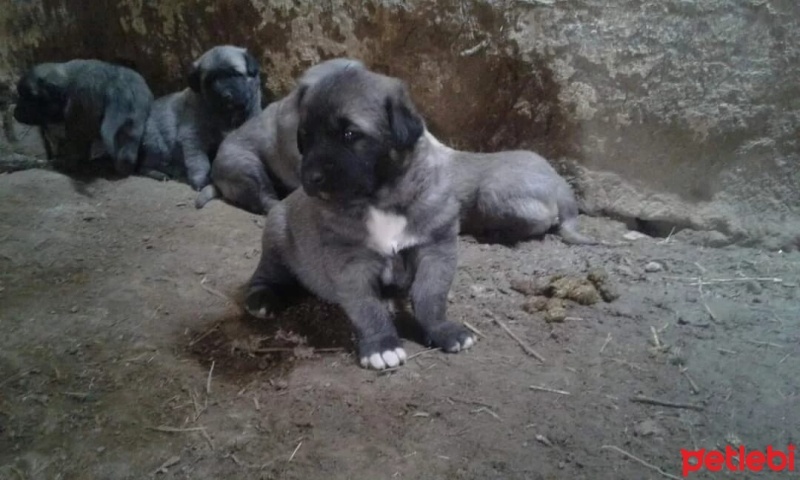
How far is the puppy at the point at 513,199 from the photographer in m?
4.64

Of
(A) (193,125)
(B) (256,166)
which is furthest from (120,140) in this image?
(B) (256,166)

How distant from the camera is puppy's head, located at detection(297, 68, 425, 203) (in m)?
3.24

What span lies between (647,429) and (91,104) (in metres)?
5.32

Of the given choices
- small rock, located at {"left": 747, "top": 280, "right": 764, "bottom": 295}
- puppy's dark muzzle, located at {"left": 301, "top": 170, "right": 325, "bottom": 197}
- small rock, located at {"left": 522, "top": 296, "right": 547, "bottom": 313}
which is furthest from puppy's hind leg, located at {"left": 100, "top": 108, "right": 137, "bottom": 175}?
small rock, located at {"left": 747, "top": 280, "right": 764, "bottom": 295}

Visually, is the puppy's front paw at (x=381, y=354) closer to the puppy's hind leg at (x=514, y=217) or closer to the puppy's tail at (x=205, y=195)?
the puppy's hind leg at (x=514, y=217)

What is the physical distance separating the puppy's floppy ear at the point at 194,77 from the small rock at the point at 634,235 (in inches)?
143

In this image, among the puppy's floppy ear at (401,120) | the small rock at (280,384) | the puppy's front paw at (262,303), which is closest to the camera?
the small rock at (280,384)

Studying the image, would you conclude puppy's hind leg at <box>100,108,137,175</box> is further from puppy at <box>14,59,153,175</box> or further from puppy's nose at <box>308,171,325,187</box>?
puppy's nose at <box>308,171,325,187</box>

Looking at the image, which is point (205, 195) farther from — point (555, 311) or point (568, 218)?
point (555, 311)

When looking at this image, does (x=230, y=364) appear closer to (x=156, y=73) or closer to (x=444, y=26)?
Result: (x=444, y=26)

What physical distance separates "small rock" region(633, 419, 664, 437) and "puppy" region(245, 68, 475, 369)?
35.9 inches

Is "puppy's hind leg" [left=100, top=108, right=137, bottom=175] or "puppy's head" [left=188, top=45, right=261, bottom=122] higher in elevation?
"puppy's head" [left=188, top=45, right=261, bottom=122]

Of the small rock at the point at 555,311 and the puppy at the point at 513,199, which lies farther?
the puppy at the point at 513,199

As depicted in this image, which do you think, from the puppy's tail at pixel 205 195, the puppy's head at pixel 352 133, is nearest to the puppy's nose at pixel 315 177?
the puppy's head at pixel 352 133
